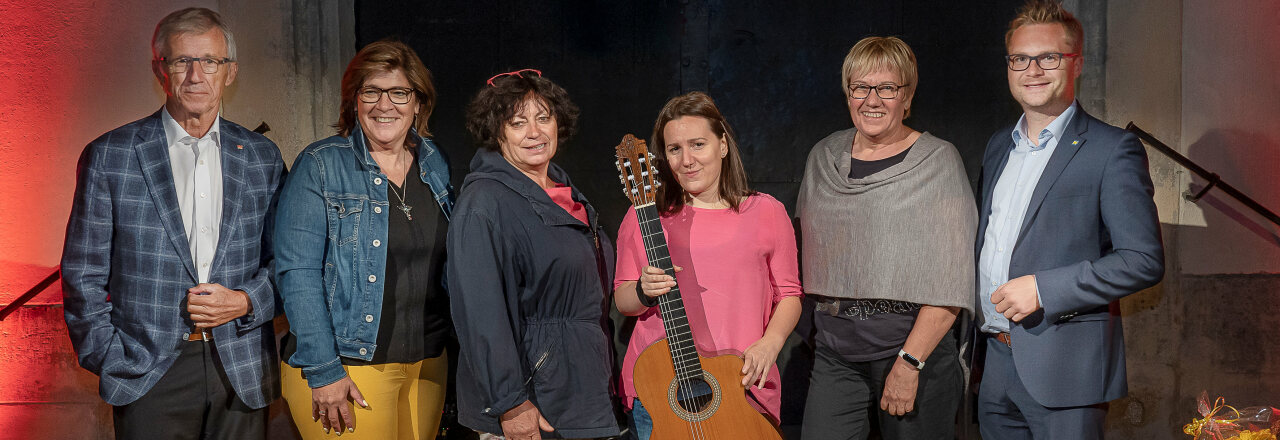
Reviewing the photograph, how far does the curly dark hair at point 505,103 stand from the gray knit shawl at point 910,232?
1020mm

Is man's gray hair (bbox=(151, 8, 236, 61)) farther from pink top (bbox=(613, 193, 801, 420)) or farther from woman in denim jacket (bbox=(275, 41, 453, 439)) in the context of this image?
pink top (bbox=(613, 193, 801, 420))

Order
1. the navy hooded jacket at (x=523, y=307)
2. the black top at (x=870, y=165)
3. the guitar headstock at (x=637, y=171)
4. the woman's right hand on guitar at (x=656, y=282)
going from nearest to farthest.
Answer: the navy hooded jacket at (x=523, y=307) < the woman's right hand on guitar at (x=656, y=282) < the guitar headstock at (x=637, y=171) < the black top at (x=870, y=165)

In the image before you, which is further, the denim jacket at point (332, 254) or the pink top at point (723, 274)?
the pink top at point (723, 274)

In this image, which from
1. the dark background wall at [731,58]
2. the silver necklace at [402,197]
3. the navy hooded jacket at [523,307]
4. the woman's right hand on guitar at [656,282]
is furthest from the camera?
the dark background wall at [731,58]

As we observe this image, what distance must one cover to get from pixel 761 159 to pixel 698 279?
1582 mm

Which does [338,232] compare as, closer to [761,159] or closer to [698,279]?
[698,279]

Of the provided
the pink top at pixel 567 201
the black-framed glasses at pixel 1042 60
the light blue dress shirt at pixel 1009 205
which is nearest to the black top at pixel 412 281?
the pink top at pixel 567 201

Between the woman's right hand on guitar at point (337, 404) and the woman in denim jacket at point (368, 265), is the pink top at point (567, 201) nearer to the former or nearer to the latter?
the woman in denim jacket at point (368, 265)

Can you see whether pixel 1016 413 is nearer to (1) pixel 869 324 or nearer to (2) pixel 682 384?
(1) pixel 869 324

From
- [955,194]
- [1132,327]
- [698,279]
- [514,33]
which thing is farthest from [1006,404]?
[514,33]

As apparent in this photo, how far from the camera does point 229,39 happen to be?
3008 millimetres

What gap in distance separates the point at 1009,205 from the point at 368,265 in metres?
2.07

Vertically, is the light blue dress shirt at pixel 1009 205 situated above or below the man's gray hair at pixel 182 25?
below

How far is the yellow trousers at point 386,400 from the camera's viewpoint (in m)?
2.89
